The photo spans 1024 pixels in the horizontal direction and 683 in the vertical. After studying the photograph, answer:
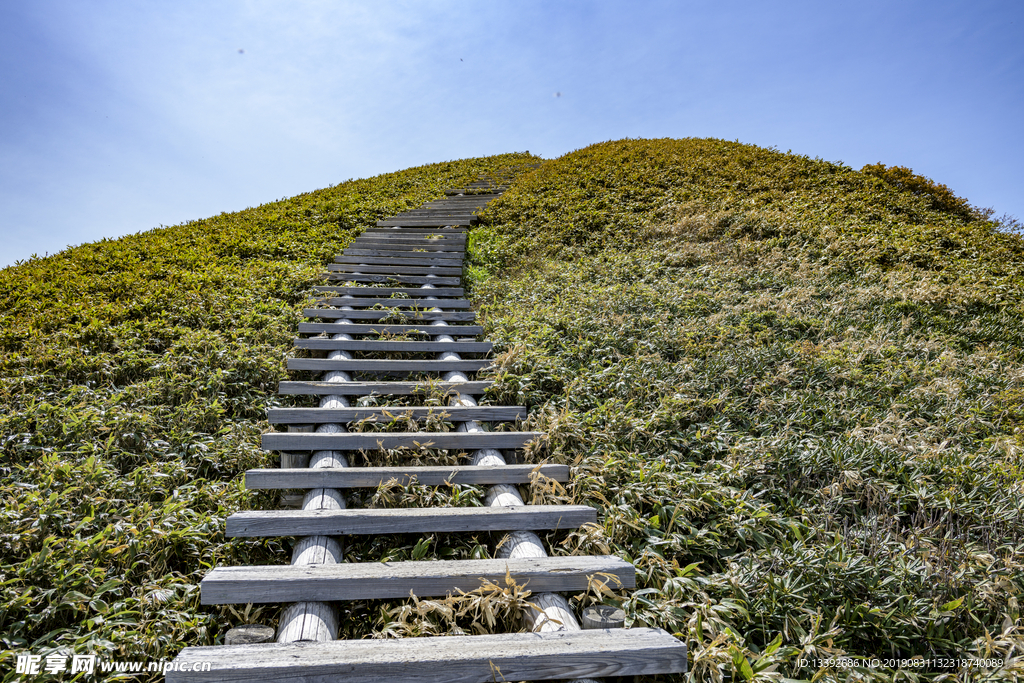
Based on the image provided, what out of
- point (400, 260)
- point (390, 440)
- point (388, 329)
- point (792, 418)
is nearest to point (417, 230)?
point (400, 260)

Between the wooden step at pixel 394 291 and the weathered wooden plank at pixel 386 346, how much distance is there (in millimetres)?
1585

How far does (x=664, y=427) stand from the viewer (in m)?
3.71

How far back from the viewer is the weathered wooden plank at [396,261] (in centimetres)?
757

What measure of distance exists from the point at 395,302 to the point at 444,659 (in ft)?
15.6

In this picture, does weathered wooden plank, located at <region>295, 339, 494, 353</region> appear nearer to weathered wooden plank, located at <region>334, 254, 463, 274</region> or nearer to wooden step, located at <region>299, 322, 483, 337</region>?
wooden step, located at <region>299, 322, 483, 337</region>

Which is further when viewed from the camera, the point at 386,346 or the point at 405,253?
the point at 405,253

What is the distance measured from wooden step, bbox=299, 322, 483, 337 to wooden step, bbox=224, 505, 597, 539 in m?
2.80

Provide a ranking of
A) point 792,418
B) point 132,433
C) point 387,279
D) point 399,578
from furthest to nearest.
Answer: point 387,279 < point 792,418 < point 132,433 < point 399,578

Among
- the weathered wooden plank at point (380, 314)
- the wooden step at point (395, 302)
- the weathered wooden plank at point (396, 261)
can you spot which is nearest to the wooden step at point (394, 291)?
the wooden step at point (395, 302)

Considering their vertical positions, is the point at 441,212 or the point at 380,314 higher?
the point at 441,212

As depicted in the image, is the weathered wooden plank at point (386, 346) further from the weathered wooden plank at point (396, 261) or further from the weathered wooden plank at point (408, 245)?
the weathered wooden plank at point (408, 245)

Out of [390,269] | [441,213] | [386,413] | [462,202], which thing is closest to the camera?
[386,413]

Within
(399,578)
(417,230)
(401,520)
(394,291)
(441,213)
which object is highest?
(441,213)

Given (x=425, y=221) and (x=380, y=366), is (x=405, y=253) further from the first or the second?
(x=380, y=366)
